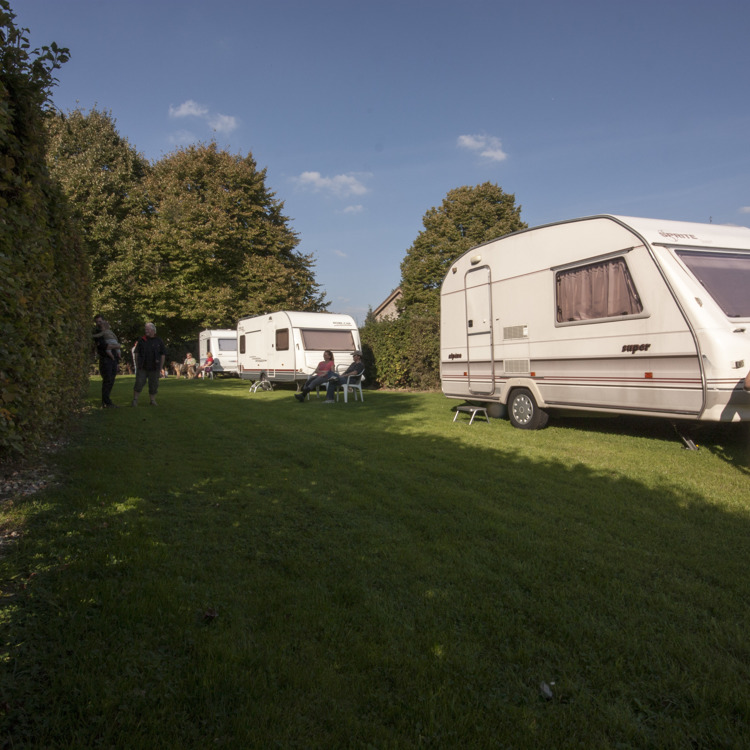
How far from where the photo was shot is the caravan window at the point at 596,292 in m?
6.67

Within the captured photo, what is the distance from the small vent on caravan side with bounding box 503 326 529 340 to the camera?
8262 millimetres

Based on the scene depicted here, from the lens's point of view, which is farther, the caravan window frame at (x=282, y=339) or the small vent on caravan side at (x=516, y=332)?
the caravan window frame at (x=282, y=339)

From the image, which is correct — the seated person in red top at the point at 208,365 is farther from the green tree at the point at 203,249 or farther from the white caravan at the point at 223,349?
the green tree at the point at 203,249

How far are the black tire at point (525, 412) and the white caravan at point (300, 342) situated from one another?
877cm

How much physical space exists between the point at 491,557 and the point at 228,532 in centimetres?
174

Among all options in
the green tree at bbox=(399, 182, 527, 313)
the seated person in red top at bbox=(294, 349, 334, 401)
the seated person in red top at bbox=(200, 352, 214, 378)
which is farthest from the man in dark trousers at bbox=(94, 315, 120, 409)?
the green tree at bbox=(399, 182, 527, 313)

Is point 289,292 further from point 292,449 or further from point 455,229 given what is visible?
point 292,449

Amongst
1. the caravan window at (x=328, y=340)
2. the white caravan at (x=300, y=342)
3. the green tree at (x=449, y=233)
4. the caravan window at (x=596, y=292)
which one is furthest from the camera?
the green tree at (x=449, y=233)

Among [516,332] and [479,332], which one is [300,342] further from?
[516,332]

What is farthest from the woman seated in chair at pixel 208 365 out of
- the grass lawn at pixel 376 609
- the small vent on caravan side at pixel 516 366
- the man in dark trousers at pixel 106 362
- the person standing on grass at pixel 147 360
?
the grass lawn at pixel 376 609

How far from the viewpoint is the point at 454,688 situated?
2037 mm

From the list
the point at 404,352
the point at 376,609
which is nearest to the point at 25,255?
the point at 376,609

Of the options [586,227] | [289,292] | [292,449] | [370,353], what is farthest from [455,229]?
[292,449]

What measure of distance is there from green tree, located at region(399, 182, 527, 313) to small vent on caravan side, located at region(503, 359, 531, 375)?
26570 millimetres
